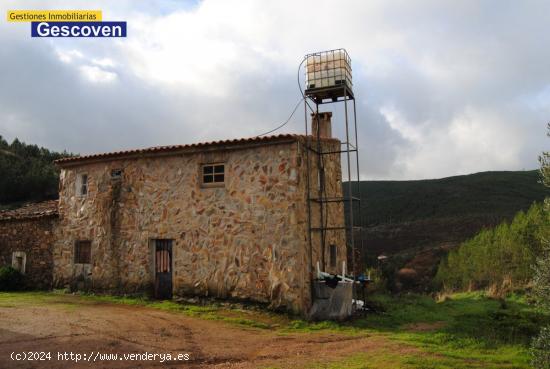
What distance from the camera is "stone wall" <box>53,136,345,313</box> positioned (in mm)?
11859

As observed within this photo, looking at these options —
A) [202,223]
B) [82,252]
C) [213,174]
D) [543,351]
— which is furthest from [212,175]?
[543,351]

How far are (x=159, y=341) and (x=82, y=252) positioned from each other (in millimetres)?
8080

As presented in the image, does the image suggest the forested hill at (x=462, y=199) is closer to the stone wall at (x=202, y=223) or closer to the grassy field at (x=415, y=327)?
the grassy field at (x=415, y=327)

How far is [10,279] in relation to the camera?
15.7m

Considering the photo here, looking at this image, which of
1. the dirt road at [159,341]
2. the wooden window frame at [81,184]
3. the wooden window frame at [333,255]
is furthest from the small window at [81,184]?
the wooden window frame at [333,255]

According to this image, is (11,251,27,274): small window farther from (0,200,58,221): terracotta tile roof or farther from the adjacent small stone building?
(0,200,58,221): terracotta tile roof

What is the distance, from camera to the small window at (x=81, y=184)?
1560 centimetres

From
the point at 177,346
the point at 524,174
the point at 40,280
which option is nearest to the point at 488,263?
the point at 177,346

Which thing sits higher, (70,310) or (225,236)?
(225,236)

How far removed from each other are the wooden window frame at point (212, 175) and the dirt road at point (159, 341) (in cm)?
384

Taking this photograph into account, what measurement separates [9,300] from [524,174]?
201ft

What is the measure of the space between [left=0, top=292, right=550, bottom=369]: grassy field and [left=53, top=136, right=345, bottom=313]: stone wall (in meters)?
0.72

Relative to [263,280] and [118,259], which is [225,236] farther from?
[118,259]

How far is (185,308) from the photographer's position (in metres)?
12.3
